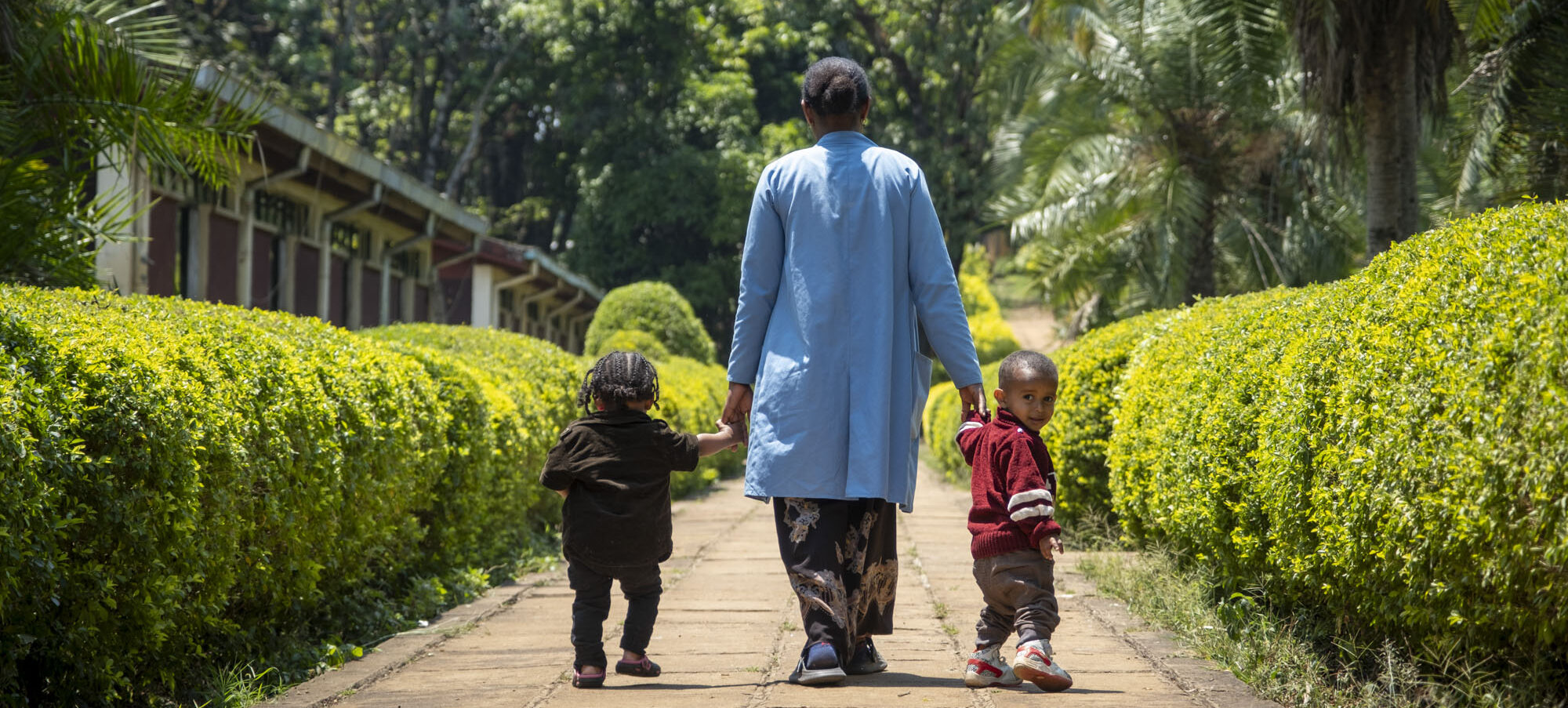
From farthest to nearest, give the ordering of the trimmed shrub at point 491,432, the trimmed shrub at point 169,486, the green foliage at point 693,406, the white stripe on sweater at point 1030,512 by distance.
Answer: the green foliage at point 693,406
the trimmed shrub at point 491,432
the white stripe on sweater at point 1030,512
the trimmed shrub at point 169,486

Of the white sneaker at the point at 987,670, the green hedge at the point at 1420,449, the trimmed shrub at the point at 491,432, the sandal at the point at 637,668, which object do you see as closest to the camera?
the green hedge at the point at 1420,449

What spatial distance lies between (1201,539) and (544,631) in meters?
2.60

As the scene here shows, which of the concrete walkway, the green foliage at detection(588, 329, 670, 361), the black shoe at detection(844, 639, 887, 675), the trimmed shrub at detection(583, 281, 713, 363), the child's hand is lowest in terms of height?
the concrete walkway

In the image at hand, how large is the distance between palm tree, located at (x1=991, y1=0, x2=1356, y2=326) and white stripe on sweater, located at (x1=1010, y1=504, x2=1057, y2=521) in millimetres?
11733

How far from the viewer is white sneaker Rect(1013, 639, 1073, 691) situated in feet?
13.1

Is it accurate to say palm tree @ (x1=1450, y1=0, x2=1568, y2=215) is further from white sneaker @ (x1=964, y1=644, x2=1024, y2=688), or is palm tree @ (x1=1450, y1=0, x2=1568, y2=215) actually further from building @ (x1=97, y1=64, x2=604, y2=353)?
building @ (x1=97, y1=64, x2=604, y2=353)

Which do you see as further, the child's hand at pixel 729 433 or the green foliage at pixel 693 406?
the green foliage at pixel 693 406

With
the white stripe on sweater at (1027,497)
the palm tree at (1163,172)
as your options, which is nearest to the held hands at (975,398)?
the white stripe on sweater at (1027,497)

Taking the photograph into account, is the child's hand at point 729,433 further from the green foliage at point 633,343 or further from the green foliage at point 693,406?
the green foliage at point 633,343

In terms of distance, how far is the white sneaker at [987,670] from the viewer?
410 cm

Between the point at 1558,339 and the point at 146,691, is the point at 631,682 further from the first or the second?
the point at 1558,339

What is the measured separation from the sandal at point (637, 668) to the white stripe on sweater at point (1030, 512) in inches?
52.4

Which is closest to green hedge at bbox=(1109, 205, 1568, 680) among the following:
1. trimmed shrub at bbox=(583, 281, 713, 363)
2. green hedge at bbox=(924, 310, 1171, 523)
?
green hedge at bbox=(924, 310, 1171, 523)

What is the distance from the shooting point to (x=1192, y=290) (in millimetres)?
17484
